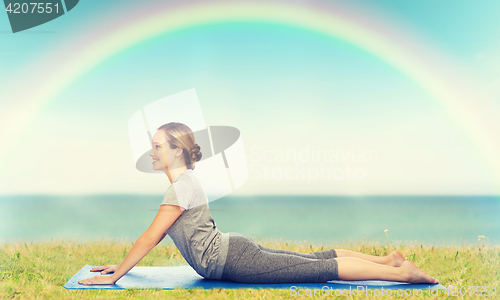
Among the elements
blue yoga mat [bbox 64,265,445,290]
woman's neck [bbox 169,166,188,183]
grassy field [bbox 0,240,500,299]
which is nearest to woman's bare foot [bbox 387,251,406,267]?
blue yoga mat [bbox 64,265,445,290]

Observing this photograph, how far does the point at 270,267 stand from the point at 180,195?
796mm

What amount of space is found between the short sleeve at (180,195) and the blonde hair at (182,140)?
22 cm

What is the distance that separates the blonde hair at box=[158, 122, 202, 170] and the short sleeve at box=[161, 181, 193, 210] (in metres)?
0.22

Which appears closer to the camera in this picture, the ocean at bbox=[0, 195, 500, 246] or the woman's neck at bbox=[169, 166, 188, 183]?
the woman's neck at bbox=[169, 166, 188, 183]

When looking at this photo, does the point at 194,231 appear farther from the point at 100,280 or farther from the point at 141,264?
the point at 141,264

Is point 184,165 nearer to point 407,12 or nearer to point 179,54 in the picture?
point 179,54

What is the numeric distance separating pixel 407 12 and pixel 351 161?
18.4ft

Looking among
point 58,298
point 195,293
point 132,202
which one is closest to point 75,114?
point 132,202

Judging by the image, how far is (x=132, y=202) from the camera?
26.5 feet

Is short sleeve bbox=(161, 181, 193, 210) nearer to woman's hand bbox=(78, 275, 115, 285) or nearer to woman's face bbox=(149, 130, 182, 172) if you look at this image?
woman's face bbox=(149, 130, 182, 172)

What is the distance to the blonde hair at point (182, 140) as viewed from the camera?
2335 mm

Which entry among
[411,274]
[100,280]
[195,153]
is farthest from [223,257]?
[411,274]

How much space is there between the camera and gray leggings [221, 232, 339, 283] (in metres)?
2.20

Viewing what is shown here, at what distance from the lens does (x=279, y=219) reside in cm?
1041
